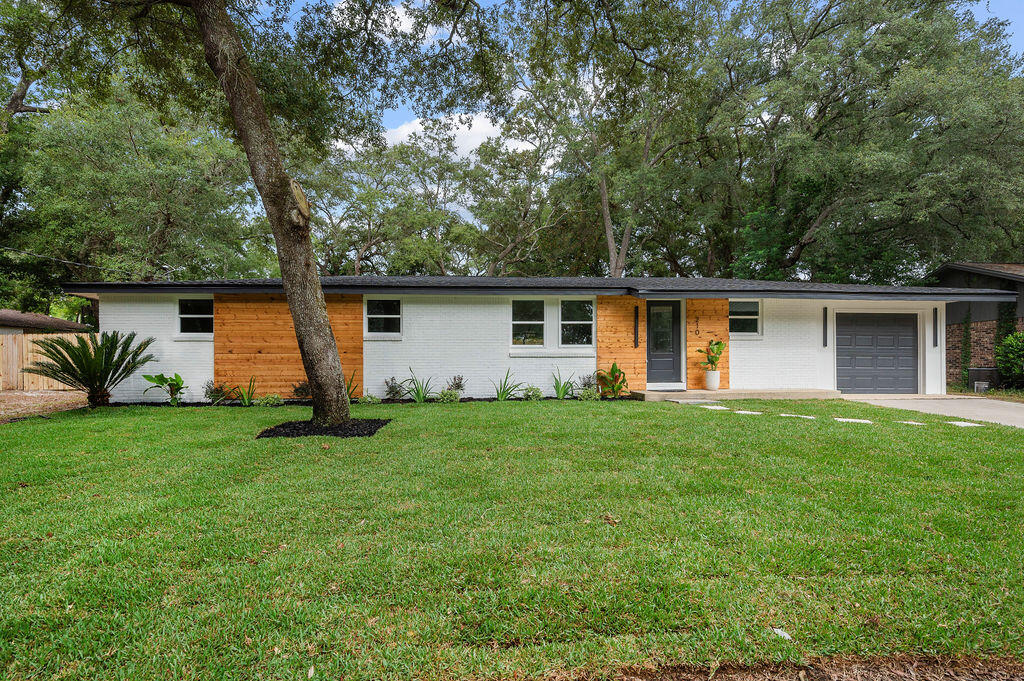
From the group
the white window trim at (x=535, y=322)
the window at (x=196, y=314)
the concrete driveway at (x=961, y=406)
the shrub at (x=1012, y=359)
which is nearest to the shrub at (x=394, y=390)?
the white window trim at (x=535, y=322)

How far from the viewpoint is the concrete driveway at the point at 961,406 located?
24.7 ft

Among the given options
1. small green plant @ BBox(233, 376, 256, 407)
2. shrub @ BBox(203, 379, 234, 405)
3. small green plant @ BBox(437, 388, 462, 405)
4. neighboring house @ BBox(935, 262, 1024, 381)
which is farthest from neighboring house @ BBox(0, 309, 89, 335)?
neighboring house @ BBox(935, 262, 1024, 381)

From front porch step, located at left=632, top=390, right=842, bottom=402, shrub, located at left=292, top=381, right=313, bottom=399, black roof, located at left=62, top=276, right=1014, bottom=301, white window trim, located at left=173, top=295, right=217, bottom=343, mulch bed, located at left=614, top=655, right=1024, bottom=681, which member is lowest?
mulch bed, located at left=614, top=655, right=1024, bottom=681

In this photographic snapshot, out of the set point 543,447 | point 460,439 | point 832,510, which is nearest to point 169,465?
point 460,439

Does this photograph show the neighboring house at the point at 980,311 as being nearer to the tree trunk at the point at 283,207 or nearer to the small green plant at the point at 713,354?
the small green plant at the point at 713,354

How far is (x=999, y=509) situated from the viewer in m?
3.27

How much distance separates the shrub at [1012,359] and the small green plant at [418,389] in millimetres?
15475

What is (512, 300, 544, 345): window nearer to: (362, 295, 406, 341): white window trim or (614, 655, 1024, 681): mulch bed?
(362, 295, 406, 341): white window trim

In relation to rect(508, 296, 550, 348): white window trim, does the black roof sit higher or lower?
higher

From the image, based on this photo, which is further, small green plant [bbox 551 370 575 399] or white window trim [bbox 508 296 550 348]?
white window trim [bbox 508 296 550 348]

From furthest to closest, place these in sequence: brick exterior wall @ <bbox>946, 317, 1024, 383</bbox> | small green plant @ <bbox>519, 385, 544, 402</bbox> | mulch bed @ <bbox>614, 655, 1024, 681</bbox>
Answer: brick exterior wall @ <bbox>946, 317, 1024, 383</bbox> → small green plant @ <bbox>519, 385, 544, 402</bbox> → mulch bed @ <bbox>614, 655, 1024, 681</bbox>

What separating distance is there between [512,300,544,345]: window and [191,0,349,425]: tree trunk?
4.93 m

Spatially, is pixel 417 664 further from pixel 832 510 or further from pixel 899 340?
pixel 899 340

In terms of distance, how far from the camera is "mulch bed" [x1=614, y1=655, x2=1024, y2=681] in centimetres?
169
